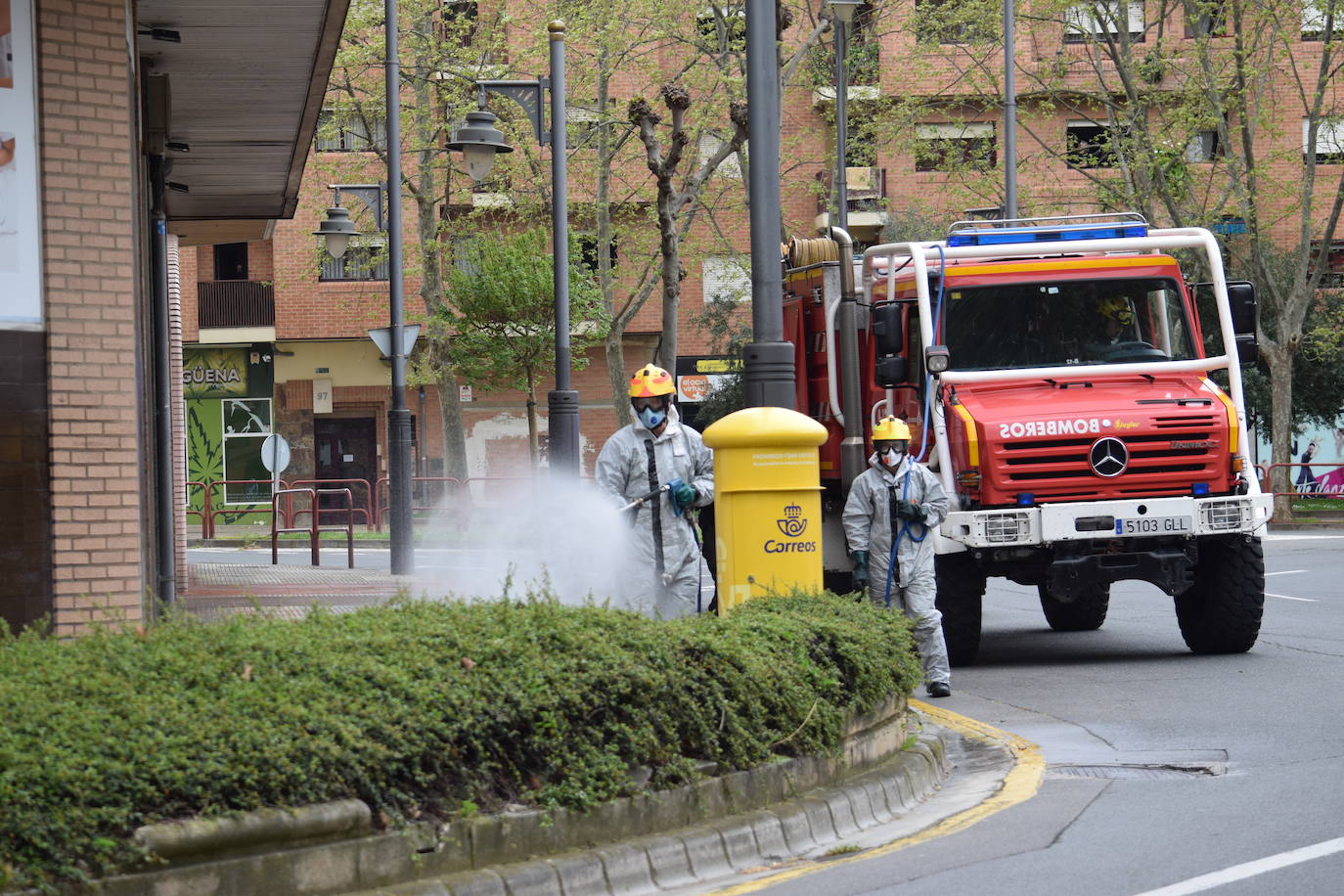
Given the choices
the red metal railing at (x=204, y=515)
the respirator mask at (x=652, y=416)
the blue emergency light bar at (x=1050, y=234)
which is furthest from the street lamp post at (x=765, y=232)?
the red metal railing at (x=204, y=515)

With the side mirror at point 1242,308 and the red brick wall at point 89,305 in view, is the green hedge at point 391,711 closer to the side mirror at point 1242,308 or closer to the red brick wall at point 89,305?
the red brick wall at point 89,305

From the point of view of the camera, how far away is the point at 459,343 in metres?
35.1

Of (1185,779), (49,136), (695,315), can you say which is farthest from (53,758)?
(695,315)

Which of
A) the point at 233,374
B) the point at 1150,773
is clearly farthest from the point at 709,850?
the point at 233,374

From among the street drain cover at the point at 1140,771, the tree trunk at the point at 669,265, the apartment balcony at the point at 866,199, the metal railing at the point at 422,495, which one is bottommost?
the street drain cover at the point at 1140,771

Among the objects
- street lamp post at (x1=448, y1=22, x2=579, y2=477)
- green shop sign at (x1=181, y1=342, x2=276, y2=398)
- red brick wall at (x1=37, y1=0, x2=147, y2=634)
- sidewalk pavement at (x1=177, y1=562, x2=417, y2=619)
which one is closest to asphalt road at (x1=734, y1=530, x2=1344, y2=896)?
red brick wall at (x1=37, y1=0, x2=147, y2=634)

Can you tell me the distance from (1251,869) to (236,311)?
38.9m

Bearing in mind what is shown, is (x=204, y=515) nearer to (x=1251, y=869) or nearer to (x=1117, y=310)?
(x=1117, y=310)

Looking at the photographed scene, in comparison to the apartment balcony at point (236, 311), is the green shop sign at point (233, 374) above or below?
below

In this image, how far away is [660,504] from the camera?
9.55 metres

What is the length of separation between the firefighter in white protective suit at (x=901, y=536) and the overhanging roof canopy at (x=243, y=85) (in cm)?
436

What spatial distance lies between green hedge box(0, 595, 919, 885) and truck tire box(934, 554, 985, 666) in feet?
14.6

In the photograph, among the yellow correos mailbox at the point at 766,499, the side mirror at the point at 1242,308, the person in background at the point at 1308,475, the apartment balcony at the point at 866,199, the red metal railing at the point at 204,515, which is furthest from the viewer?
the apartment balcony at the point at 866,199

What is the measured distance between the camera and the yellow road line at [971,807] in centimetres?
605
